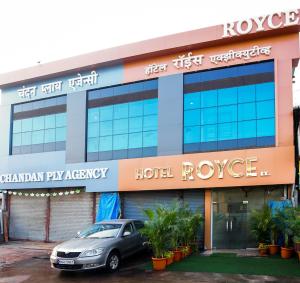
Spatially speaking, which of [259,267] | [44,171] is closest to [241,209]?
[259,267]

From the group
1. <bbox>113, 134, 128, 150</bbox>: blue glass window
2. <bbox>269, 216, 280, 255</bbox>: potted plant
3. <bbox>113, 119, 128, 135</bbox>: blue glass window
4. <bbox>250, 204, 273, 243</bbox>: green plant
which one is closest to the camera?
<bbox>269, 216, 280, 255</bbox>: potted plant

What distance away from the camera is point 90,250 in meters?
12.4

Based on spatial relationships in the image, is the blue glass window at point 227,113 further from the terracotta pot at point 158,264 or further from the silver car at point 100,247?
the terracotta pot at point 158,264

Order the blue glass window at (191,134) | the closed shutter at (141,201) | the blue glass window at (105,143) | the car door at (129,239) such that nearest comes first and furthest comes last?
the car door at (129,239) → the blue glass window at (191,134) → the closed shutter at (141,201) → the blue glass window at (105,143)

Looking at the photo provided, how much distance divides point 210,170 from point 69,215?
758cm

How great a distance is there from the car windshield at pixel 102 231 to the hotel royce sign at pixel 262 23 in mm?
8559

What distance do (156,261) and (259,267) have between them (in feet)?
9.90

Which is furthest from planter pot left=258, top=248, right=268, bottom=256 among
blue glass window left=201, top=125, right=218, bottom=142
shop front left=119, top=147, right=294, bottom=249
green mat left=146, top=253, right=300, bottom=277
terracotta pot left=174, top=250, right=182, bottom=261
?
blue glass window left=201, top=125, right=218, bottom=142

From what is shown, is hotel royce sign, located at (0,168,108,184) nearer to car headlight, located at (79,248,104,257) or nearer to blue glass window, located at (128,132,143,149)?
blue glass window, located at (128,132,143,149)

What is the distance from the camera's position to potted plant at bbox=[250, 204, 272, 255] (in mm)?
14734

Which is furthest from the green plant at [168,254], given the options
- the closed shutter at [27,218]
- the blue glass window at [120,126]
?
the closed shutter at [27,218]

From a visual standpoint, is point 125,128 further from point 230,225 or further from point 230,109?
point 230,225

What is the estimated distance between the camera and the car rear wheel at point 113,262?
12695mm

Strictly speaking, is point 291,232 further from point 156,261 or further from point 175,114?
point 175,114
